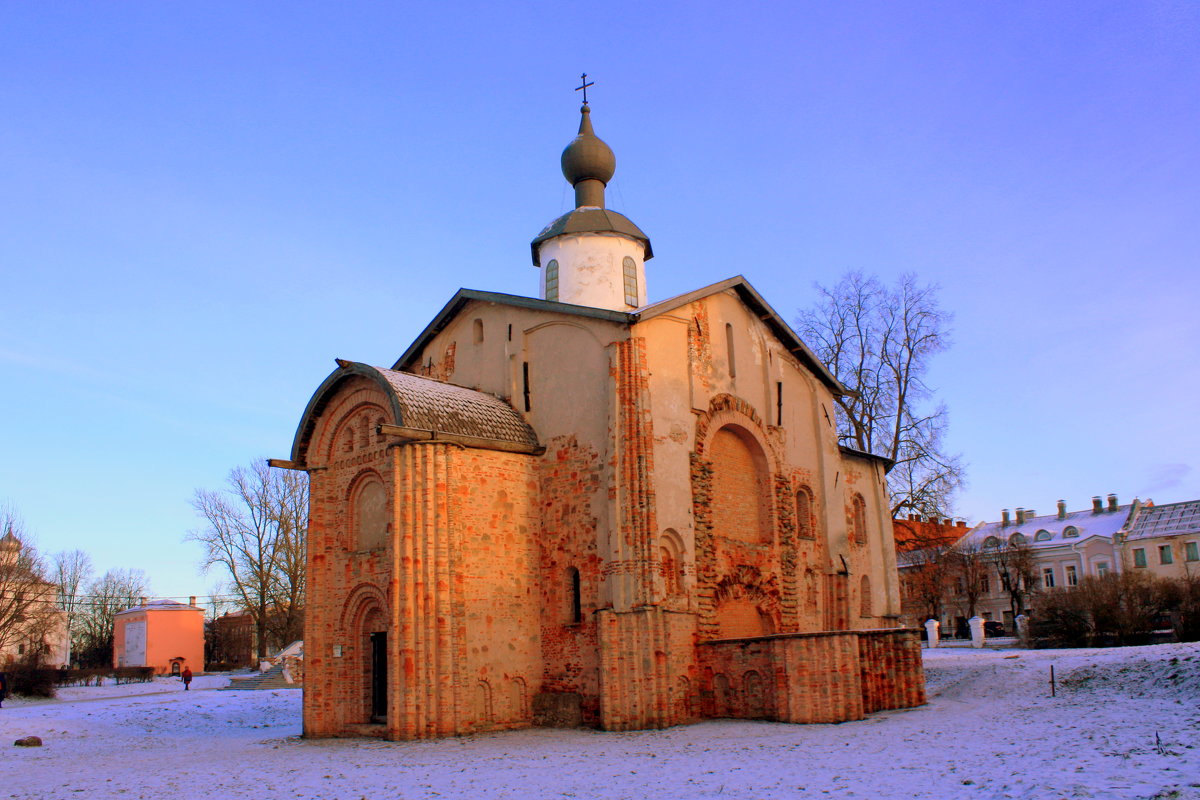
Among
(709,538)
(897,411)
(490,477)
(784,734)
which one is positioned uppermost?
(897,411)

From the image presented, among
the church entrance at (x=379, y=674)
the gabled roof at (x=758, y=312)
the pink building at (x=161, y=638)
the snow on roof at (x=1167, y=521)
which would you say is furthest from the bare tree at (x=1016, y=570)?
the pink building at (x=161, y=638)

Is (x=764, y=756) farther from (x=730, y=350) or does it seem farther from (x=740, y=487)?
(x=730, y=350)

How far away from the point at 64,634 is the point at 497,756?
47.0 meters

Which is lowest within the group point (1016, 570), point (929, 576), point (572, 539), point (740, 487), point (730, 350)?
point (1016, 570)

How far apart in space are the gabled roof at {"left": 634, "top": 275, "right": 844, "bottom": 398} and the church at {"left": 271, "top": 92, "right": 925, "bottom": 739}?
2.8 inches

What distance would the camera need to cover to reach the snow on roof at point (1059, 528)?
46.4 meters

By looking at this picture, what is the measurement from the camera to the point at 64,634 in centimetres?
4988

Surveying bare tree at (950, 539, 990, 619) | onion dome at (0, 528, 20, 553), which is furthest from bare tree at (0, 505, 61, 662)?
bare tree at (950, 539, 990, 619)

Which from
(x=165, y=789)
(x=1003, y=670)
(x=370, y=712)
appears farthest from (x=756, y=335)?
(x=165, y=789)

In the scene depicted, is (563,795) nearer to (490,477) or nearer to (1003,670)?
(490,477)

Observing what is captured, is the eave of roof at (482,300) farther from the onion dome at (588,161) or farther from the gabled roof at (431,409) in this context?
the onion dome at (588,161)

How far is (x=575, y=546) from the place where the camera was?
50.9ft

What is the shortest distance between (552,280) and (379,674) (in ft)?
28.7

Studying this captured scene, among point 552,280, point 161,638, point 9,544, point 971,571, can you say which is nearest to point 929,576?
point 971,571
